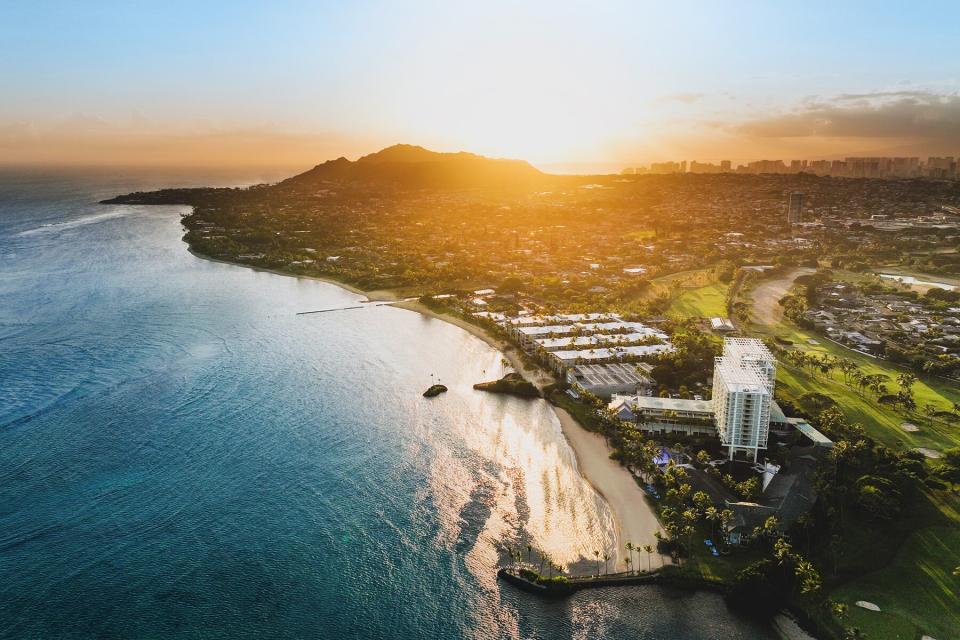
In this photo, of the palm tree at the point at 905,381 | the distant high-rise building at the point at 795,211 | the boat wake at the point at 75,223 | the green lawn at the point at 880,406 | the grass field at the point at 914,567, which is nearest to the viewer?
the grass field at the point at 914,567

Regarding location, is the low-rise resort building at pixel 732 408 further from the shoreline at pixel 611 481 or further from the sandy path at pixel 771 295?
the sandy path at pixel 771 295

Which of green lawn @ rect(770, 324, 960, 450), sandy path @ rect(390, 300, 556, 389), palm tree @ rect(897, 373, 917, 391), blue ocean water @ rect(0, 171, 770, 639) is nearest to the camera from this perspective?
blue ocean water @ rect(0, 171, 770, 639)

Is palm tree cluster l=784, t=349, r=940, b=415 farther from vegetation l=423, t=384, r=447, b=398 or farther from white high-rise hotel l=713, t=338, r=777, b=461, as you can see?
vegetation l=423, t=384, r=447, b=398

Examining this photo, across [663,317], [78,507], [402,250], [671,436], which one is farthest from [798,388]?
[402,250]

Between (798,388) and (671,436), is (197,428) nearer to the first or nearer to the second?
(671,436)

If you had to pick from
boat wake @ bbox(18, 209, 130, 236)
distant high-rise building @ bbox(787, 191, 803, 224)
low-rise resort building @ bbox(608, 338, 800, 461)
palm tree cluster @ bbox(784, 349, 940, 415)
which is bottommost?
palm tree cluster @ bbox(784, 349, 940, 415)

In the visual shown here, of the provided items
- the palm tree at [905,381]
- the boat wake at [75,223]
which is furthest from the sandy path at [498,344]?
the boat wake at [75,223]

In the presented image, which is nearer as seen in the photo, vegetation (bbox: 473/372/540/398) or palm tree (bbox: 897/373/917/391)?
palm tree (bbox: 897/373/917/391)

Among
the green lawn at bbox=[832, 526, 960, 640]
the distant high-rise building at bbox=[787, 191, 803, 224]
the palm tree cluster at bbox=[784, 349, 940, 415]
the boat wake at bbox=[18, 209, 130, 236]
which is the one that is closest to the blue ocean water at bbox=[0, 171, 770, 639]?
the green lawn at bbox=[832, 526, 960, 640]

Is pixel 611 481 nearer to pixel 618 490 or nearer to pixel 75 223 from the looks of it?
pixel 618 490
